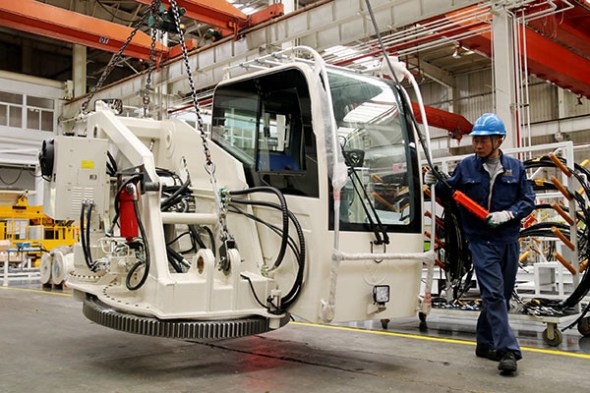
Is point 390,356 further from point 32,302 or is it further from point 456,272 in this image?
point 32,302

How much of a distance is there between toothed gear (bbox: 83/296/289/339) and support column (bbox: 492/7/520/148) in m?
5.88

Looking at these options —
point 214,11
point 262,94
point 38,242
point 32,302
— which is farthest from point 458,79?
point 262,94

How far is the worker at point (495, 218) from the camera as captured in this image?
4.02 meters

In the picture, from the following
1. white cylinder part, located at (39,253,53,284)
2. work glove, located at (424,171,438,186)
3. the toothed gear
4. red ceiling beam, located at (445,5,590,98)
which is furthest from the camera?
red ceiling beam, located at (445,5,590,98)

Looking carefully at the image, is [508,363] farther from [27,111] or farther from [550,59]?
[27,111]

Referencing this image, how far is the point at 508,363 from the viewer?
3.85 meters

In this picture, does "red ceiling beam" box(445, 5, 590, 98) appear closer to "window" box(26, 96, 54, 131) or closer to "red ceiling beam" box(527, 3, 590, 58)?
"red ceiling beam" box(527, 3, 590, 58)

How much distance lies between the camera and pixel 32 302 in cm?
857

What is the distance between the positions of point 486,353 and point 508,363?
610 millimetres

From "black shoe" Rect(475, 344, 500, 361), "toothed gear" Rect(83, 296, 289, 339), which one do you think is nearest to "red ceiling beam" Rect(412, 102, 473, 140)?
"black shoe" Rect(475, 344, 500, 361)

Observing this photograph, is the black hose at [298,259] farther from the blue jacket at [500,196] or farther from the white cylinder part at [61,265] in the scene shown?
the white cylinder part at [61,265]

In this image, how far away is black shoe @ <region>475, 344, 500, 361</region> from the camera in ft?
14.3

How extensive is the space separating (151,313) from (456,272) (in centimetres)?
303

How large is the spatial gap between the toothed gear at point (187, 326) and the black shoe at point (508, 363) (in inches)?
62.5
